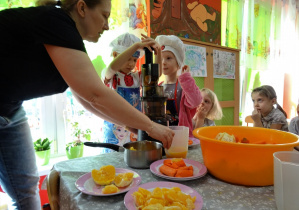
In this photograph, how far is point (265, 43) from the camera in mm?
2768

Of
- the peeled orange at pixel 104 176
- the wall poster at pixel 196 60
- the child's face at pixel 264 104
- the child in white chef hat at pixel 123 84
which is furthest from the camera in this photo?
the wall poster at pixel 196 60

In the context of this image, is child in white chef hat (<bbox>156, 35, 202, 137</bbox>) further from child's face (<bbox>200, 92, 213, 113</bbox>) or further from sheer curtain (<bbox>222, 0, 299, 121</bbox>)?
sheer curtain (<bbox>222, 0, 299, 121</bbox>)

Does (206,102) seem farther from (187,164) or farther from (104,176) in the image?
(104,176)

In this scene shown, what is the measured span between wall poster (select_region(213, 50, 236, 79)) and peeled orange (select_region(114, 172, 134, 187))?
1852 mm

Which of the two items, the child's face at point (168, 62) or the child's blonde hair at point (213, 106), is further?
the child's blonde hair at point (213, 106)

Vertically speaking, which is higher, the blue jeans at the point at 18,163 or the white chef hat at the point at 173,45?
the white chef hat at the point at 173,45

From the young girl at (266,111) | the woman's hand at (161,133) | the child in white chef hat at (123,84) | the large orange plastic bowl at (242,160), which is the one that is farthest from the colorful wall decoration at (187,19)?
the large orange plastic bowl at (242,160)

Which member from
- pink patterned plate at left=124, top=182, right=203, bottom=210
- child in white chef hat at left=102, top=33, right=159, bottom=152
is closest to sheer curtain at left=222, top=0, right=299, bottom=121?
child in white chef hat at left=102, top=33, right=159, bottom=152

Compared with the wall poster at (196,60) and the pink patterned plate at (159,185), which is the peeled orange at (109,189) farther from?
the wall poster at (196,60)

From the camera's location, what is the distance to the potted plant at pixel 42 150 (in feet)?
4.89

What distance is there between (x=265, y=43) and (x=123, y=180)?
2.95m

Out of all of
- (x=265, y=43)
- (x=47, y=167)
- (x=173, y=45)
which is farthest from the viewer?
(x=265, y=43)

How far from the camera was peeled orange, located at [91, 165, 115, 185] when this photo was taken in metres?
0.51

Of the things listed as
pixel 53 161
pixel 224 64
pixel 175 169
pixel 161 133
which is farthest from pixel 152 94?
pixel 224 64
